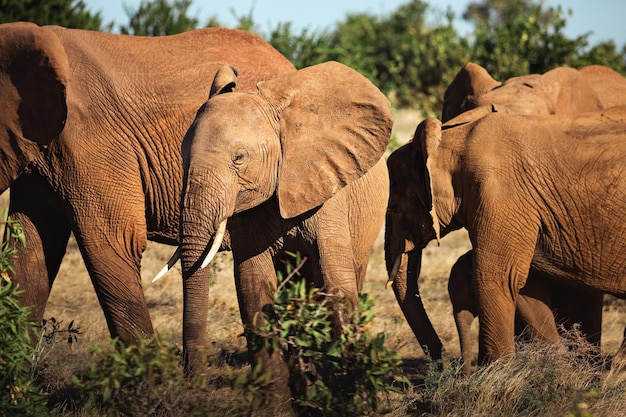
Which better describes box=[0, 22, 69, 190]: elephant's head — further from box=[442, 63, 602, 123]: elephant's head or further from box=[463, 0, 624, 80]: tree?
box=[463, 0, 624, 80]: tree

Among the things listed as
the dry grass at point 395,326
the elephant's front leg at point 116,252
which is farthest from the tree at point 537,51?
the elephant's front leg at point 116,252

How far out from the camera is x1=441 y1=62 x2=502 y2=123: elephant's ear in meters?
9.08

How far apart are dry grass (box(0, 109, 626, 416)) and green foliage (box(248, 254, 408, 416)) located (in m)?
0.30

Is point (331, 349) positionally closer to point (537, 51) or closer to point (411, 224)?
point (411, 224)

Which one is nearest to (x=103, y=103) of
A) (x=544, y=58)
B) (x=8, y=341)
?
(x=8, y=341)

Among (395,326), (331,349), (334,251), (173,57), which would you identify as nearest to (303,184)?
(334,251)

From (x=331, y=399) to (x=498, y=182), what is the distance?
2.11 metres

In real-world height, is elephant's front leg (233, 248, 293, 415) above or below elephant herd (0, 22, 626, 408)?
below

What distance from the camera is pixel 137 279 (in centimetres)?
642

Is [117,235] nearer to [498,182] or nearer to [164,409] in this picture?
[164,409]

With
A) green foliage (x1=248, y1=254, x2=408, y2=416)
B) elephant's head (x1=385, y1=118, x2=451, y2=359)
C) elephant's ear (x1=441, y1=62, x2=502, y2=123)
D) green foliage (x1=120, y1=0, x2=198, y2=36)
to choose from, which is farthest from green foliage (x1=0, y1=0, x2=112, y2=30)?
green foliage (x1=248, y1=254, x2=408, y2=416)

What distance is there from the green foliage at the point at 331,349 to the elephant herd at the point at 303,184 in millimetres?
546

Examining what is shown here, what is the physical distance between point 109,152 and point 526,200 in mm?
2539

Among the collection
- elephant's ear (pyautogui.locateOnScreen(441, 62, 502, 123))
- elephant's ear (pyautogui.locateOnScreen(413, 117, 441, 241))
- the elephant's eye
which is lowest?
the elephant's eye
